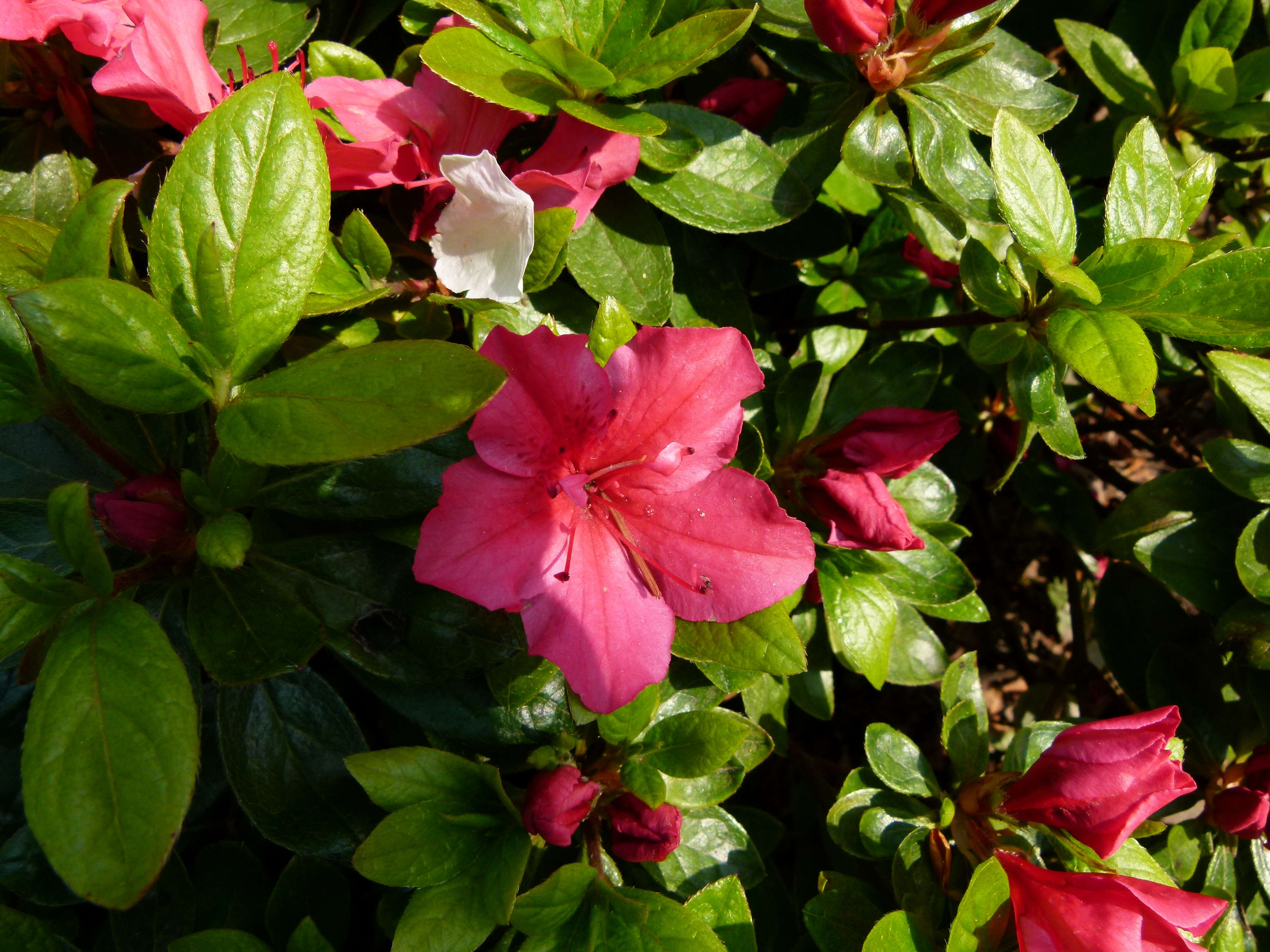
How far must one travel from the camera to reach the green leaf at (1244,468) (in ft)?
5.08

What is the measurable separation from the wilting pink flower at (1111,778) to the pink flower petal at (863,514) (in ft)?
1.20

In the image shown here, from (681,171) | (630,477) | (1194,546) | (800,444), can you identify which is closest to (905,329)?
(800,444)

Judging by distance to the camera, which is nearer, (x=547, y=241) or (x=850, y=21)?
(x=547, y=241)

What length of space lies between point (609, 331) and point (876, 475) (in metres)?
0.50

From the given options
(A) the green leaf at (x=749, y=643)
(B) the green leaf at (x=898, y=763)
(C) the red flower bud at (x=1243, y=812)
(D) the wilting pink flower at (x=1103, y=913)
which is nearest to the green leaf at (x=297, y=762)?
(A) the green leaf at (x=749, y=643)

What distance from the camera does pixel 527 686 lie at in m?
1.18

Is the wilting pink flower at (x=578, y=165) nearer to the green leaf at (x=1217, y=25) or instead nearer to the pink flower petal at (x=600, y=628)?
the pink flower petal at (x=600, y=628)

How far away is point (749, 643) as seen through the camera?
111cm

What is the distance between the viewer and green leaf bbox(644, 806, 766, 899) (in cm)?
139

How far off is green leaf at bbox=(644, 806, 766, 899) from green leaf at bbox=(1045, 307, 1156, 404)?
0.89 meters

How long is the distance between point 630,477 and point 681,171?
528mm

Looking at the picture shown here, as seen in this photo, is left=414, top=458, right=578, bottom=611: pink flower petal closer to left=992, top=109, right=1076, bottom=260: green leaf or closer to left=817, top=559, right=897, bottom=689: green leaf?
left=817, top=559, right=897, bottom=689: green leaf

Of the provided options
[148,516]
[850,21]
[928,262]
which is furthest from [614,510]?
[928,262]

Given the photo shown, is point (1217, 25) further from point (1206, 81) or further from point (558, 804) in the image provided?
point (558, 804)
